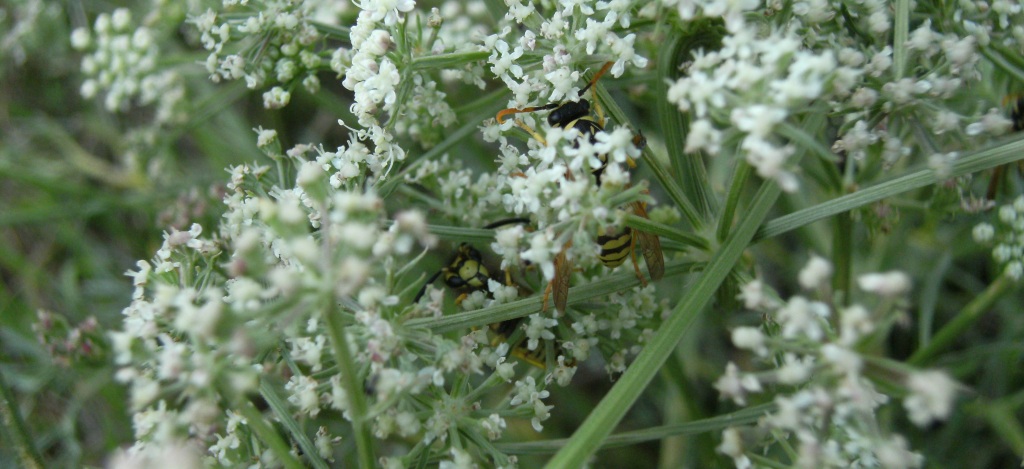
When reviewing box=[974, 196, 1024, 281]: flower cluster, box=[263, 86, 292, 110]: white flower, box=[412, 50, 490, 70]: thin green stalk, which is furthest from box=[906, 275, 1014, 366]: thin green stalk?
box=[263, 86, 292, 110]: white flower

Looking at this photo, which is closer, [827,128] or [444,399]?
[444,399]

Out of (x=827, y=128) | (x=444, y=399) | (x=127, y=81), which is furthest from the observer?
(x=127, y=81)

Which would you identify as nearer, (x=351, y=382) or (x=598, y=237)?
(x=351, y=382)

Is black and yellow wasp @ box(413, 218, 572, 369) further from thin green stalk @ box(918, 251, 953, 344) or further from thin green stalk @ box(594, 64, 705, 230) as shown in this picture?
thin green stalk @ box(918, 251, 953, 344)

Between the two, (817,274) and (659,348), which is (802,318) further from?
(659,348)

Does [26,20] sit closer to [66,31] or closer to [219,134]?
[66,31]

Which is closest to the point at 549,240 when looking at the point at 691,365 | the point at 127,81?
the point at 691,365

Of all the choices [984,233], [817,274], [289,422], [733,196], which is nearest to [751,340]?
[817,274]

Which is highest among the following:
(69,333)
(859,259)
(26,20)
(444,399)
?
(444,399)
